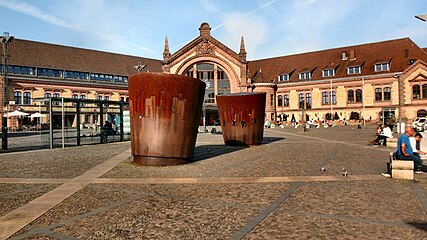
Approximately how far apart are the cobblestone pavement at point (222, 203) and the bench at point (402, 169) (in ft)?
0.97

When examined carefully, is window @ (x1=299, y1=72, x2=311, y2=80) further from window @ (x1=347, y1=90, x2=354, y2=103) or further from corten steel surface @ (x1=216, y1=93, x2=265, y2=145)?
corten steel surface @ (x1=216, y1=93, x2=265, y2=145)

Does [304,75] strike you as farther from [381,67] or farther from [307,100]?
[381,67]

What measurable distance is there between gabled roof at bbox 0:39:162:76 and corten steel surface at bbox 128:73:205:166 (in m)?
52.0

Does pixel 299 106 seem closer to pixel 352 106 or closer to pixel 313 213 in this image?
pixel 352 106

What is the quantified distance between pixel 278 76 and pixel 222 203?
6115 cm

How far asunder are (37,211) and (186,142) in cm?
601

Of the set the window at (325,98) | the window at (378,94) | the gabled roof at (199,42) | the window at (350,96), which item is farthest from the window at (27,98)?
the window at (378,94)

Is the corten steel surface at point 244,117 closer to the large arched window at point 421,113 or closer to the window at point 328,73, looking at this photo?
the large arched window at point 421,113

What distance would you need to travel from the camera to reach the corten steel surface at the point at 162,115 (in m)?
10.9

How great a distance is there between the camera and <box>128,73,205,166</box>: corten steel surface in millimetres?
10883

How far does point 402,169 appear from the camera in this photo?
8695mm

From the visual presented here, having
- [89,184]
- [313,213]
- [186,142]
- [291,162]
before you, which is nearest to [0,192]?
[89,184]

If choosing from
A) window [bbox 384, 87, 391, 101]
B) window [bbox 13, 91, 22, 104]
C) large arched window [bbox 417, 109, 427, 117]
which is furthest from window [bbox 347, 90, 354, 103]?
window [bbox 13, 91, 22, 104]

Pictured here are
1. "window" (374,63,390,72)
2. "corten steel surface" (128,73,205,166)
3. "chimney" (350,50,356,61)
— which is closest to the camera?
"corten steel surface" (128,73,205,166)
